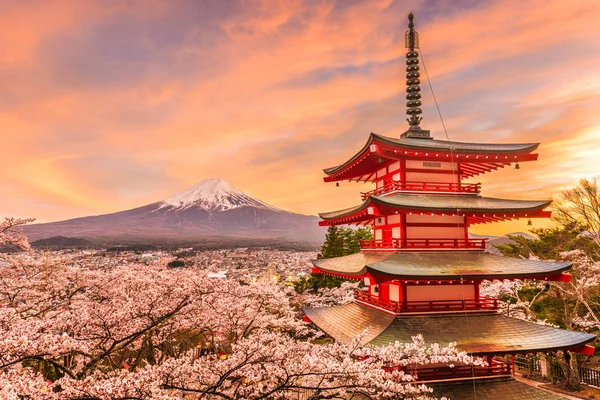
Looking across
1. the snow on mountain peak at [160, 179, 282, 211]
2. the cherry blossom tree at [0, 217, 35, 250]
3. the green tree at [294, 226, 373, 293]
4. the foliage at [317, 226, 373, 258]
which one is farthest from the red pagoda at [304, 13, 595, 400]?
the snow on mountain peak at [160, 179, 282, 211]

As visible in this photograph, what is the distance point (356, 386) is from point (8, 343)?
5987mm

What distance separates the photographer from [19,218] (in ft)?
39.5

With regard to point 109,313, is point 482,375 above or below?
below

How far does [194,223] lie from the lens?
424 ft

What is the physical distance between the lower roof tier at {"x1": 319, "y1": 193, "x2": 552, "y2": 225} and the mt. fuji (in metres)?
89.4

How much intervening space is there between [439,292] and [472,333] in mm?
1586

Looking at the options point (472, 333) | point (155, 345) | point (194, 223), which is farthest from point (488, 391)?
point (194, 223)

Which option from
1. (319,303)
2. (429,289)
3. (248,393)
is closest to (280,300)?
(319,303)

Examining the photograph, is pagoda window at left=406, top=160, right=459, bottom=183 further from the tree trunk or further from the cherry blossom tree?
the cherry blossom tree

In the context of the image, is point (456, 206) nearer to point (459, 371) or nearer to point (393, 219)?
point (393, 219)

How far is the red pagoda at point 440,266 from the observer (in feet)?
33.6

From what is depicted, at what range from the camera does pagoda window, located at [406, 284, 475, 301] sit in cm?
1162

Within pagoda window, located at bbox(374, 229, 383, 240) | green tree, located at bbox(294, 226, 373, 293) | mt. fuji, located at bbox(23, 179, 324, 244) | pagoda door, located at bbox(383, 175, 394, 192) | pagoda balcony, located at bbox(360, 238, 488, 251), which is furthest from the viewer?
mt. fuji, located at bbox(23, 179, 324, 244)

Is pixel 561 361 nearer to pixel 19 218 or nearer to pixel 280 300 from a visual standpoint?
pixel 280 300
